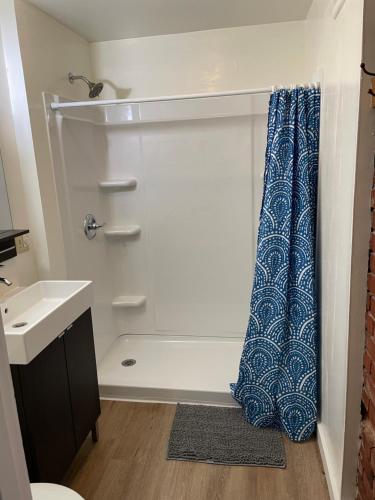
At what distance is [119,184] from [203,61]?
1.05 m

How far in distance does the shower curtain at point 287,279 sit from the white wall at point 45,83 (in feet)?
3.86

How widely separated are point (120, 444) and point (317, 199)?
66.7 inches

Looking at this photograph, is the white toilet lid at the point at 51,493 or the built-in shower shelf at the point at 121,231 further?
the built-in shower shelf at the point at 121,231

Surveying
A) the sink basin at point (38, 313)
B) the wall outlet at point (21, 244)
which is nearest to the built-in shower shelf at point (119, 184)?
the wall outlet at point (21, 244)

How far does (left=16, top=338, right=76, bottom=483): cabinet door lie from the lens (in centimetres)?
150

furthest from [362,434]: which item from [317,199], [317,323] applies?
[317,199]

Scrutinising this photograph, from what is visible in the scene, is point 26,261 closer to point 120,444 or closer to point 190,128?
point 120,444

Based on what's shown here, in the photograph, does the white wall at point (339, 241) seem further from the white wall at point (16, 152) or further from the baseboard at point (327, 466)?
the white wall at point (16, 152)

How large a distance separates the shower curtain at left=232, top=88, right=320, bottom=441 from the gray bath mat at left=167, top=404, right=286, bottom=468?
0.31ft

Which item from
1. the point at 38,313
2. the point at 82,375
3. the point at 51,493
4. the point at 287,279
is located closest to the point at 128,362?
the point at 82,375

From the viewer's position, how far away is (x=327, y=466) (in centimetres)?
178

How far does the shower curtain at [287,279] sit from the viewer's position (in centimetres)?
194

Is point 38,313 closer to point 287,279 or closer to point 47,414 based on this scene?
point 47,414

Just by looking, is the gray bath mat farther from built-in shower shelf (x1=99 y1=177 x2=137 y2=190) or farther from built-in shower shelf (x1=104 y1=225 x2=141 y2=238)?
built-in shower shelf (x1=99 y1=177 x2=137 y2=190)
